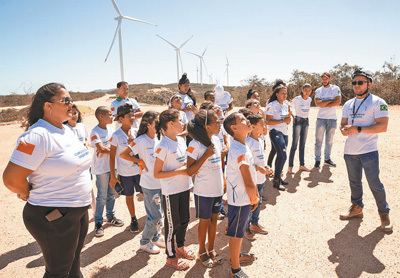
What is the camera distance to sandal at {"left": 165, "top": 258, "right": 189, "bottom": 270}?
316 cm

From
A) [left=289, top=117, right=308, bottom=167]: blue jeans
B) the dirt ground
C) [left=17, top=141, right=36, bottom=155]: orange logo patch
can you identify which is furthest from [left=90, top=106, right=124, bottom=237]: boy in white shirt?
[left=289, top=117, right=308, bottom=167]: blue jeans

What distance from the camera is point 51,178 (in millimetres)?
2029

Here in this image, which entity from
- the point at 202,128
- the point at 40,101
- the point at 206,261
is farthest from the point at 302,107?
the point at 40,101

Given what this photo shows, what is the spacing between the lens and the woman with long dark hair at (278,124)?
535cm

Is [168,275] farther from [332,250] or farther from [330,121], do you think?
[330,121]

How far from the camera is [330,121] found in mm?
6684

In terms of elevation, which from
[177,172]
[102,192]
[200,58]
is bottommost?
[102,192]

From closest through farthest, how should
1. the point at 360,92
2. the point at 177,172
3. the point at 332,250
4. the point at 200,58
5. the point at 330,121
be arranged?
the point at 177,172 < the point at 332,250 < the point at 360,92 < the point at 330,121 < the point at 200,58

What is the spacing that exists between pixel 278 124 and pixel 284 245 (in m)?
2.63

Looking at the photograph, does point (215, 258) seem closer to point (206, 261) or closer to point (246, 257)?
point (206, 261)

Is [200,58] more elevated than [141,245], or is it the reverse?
[200,58]

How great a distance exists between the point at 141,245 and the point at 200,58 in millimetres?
31192

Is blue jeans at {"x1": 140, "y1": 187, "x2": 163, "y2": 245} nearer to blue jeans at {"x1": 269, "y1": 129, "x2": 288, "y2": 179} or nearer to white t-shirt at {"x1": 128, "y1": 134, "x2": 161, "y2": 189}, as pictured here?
white t-shirt at {"x1": 128, "y1": 134, "x2": 161, "y2": 189}

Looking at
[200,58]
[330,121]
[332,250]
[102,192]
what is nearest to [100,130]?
[102,192]
